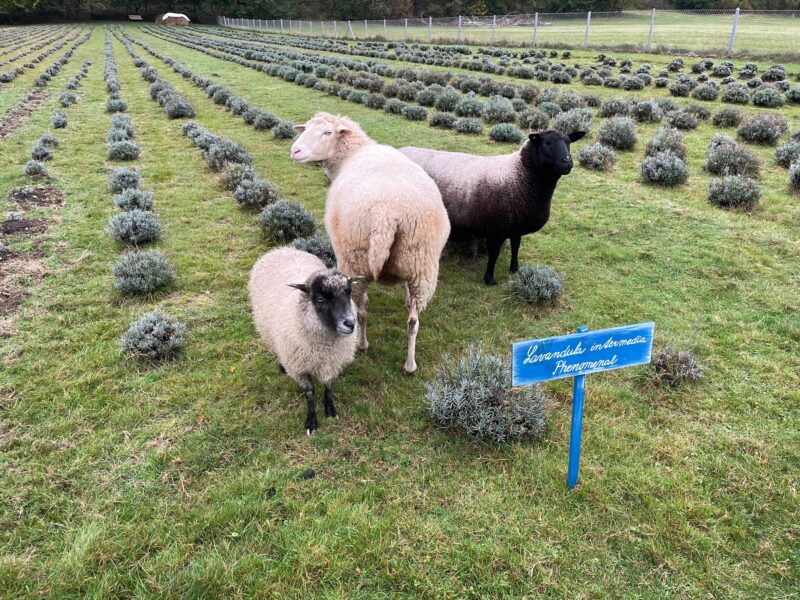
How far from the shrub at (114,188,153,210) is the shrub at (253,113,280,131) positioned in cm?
722

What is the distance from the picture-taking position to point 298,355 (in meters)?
4.20

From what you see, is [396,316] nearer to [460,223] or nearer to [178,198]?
[460,223]

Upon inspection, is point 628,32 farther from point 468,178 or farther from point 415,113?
point 468,178

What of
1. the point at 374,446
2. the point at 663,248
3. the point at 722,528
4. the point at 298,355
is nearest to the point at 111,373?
the point at 298,355

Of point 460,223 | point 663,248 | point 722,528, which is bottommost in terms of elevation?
point 722,528

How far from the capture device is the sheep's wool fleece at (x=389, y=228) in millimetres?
4535

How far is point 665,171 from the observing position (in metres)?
9.70

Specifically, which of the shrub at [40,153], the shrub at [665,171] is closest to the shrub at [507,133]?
the shrub at [665,171]

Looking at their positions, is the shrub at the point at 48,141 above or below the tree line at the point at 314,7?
below

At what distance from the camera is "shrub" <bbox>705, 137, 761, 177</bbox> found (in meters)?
9.91

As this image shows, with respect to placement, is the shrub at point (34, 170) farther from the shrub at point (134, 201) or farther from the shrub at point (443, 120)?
the shrub at point (443, 120)

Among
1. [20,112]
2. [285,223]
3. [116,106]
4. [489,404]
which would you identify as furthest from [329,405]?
[20,112]

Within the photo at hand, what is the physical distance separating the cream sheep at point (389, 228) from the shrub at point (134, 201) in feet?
17.9

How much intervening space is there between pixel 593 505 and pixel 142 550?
336 centimetres
